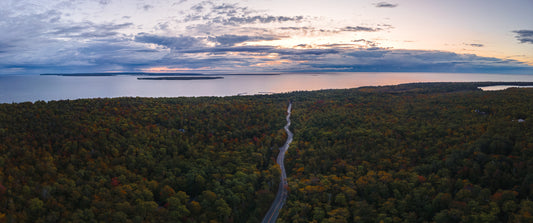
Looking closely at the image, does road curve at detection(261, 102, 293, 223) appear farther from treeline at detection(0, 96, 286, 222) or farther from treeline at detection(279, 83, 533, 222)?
treeline at detection(279, 83, 533, 222)

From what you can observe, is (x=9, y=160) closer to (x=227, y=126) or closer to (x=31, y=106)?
(x=31, y=106)

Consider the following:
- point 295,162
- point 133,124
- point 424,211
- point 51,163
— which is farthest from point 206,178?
point 424,211

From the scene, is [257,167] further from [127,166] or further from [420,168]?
[420,168]

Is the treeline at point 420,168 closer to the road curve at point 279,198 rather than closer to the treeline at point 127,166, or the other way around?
the road curve at point 279,198

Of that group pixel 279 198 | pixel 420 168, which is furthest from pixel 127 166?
pixel 420 168

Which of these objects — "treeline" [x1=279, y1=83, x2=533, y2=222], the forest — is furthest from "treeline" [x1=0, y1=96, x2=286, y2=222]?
"treeline" [x1=279, y1=83, x2=533, y2=222]

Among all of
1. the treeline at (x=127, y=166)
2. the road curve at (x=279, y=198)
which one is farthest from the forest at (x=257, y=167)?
the road curve at (x=279, y=198)

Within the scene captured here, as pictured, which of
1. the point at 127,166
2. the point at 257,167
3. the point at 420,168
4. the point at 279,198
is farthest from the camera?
the point at 257,167

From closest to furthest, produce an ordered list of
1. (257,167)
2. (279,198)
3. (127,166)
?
(279,198) → (127,166) → (257,167)
